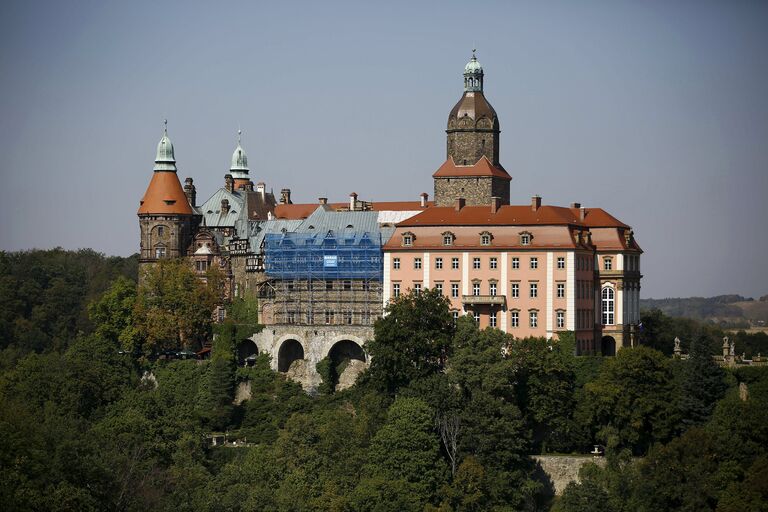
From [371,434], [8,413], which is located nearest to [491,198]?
[371,434]

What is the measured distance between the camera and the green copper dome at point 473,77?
107688 millimetres

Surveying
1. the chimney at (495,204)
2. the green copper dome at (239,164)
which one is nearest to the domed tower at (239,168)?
the green copper dome at (239,164)

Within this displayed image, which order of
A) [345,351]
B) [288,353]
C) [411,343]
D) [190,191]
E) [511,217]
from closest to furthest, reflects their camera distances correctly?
[411,343] → [511,217] → [345,351] → [288,353] → [190,191]

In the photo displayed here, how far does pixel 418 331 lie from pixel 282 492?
14011 millimetres

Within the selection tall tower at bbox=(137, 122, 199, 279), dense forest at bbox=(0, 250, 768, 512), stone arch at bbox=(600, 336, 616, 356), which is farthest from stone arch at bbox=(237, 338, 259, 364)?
stone arch at bbox=(600, 336, 616, 356)

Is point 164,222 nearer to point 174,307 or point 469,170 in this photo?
point 174,307

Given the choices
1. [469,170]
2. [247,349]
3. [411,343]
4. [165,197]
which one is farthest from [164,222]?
[411,343]

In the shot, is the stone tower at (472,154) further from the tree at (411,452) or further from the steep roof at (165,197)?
the tree at (411,452)

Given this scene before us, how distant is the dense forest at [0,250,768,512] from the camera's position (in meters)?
82.1

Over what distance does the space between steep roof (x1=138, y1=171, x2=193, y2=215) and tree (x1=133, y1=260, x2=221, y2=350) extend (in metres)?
5.05

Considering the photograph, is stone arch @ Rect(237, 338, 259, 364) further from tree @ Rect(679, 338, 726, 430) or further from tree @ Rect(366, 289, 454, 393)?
tree @ Rect(679, 338, 726, 430)

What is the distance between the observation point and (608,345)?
329 feet

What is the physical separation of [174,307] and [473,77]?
22.4 meters

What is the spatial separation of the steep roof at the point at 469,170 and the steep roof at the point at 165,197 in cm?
1737
